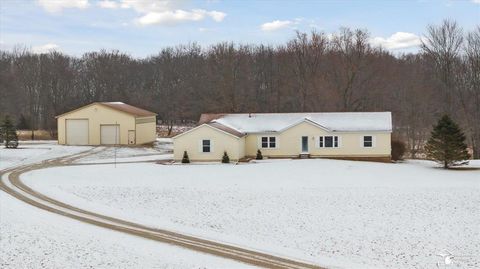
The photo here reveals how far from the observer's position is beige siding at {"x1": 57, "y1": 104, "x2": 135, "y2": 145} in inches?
2060

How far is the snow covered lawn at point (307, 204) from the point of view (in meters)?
17.8

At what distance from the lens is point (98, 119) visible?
5266 cm

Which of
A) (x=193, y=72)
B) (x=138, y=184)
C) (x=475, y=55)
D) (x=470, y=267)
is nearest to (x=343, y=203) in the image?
(x=470, y=267)

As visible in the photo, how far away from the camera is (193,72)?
82.1 meters

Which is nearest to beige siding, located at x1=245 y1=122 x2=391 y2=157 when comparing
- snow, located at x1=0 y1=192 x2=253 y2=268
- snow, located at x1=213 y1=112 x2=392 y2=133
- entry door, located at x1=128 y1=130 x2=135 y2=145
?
snow, located at x1=213 y1=112 x2=392 y2=133

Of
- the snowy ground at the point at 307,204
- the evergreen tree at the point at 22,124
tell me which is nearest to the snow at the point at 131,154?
the snowy ground at the point at 307,204

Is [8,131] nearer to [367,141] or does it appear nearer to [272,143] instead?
[272,143]

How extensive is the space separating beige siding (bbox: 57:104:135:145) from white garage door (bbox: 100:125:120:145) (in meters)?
0.35

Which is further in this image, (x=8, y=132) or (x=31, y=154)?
(x=8, y=132)

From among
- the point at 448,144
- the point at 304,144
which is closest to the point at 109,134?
the point at 304,144

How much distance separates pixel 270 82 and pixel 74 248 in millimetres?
59971

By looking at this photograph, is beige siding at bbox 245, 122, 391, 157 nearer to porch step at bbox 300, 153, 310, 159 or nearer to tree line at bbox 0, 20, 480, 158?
porch step at bbox 300, 153, 310, 159

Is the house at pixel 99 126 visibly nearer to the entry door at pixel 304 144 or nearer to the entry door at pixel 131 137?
the entry door at pixel 131 137

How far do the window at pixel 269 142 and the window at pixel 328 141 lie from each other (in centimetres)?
356
